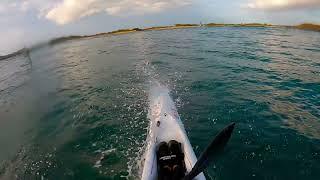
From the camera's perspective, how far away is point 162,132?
46.1ft

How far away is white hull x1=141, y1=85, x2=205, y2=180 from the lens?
36.7ft

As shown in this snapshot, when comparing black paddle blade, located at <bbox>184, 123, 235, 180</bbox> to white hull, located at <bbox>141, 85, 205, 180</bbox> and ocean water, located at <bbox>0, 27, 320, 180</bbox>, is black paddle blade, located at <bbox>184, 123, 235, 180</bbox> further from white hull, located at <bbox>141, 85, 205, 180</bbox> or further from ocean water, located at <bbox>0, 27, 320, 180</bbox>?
ocean water, located at <bbox>0, 27, 320, 180</bbox>

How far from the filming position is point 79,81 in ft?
94.8

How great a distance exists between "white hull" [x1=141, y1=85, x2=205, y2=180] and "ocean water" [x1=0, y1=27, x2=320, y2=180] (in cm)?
78

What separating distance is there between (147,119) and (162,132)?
3378 millimetres

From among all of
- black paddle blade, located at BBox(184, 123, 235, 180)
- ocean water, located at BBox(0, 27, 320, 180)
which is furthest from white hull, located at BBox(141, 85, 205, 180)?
black paddle blade, located at BBox(184, 123, 235, 180)

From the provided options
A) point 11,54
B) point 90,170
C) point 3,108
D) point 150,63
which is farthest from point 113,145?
point 11,54

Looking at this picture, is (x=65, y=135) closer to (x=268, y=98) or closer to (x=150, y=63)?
(x=268, y=98)

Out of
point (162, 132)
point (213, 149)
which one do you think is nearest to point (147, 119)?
point (162, 132)

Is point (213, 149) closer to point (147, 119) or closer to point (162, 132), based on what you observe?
point (162, 132)

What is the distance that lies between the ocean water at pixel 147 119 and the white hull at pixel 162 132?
78 cm

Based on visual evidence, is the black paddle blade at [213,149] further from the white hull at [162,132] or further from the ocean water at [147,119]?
the ocean water at [147,119]

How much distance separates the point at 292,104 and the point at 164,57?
20.8m

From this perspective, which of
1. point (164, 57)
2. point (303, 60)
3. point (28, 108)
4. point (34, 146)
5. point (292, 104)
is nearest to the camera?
point (34, 146)
